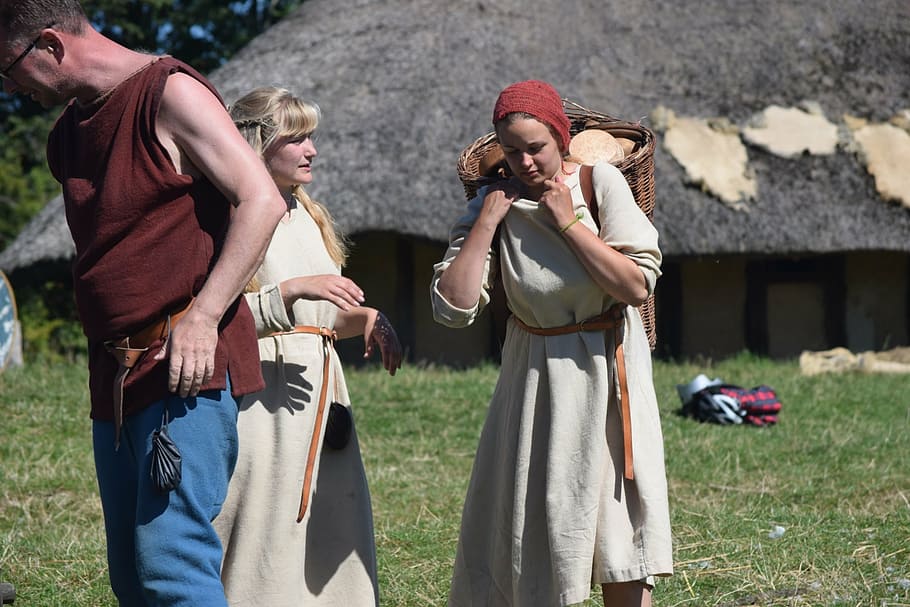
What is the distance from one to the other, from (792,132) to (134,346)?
25.8ft

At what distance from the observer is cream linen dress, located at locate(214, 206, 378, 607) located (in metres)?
2.79

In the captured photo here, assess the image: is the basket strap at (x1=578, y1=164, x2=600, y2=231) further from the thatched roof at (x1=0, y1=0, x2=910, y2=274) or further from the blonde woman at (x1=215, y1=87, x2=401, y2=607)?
the thatched roof at (x1=0, y1=0, x2=910, y2=274)

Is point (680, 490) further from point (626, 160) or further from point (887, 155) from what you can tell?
point (887, 155)

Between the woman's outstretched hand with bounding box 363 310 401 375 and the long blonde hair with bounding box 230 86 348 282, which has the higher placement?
the long blonde hair with bounding box 230 86 348 282

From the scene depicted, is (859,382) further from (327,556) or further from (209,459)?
(209,459)

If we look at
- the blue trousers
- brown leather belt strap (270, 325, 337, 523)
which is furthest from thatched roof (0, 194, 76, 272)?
the blue trousers

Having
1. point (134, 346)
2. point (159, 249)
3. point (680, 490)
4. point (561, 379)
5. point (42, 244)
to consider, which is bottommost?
point (680, 490)

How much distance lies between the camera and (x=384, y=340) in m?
2.87

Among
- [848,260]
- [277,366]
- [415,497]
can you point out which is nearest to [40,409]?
[415,497]

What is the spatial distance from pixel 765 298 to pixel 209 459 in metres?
7.85

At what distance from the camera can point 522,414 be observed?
2.67 m

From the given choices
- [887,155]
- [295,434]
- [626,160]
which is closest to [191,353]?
[295,434]

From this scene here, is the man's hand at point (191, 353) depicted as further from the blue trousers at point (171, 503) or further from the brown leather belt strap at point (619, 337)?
the brown leather belt strap at point (619, 337)

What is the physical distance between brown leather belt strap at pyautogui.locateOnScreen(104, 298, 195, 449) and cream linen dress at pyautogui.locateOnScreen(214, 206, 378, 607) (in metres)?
0.49
